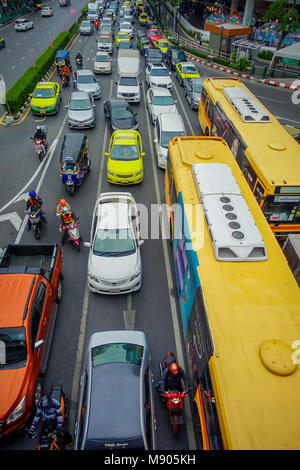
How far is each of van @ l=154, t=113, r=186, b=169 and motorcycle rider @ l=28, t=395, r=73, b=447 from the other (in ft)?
38.3

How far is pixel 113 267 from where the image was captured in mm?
9016

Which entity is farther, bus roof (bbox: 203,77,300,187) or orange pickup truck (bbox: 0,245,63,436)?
bus roof (bbox: 203,77,300,187)

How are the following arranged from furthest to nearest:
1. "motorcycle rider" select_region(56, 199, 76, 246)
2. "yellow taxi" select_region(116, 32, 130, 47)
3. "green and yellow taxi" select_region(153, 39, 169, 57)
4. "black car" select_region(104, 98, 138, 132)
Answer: "yellow taxi" select_region(116, 32, 130, 47) → "green and yellow taxi" select_region(153, 39, 169, 57) → "black car" select_region(104, 98, 138, 132) → "motorcycle rider" select_region(56, 199, 76, 246)

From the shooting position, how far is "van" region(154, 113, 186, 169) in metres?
15.0

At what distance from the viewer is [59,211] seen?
1013 cm

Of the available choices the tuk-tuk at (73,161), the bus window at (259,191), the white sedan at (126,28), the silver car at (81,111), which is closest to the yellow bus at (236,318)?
the bus window at (259,191)

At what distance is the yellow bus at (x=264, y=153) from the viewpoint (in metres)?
9.03

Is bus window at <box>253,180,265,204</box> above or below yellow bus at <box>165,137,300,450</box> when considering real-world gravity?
above

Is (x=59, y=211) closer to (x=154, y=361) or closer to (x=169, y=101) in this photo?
(x=154, y=361)

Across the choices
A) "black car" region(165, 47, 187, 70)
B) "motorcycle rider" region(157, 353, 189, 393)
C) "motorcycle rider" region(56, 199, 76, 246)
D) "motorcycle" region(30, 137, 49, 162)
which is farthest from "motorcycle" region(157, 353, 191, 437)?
"black car" region(165, 47, 187, 70)

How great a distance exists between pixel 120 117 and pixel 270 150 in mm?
10001

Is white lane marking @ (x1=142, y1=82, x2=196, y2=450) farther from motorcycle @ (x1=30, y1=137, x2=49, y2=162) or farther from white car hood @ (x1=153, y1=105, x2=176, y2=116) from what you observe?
white car hood @ (x1=153, y1=105, x2=176, y2=116)

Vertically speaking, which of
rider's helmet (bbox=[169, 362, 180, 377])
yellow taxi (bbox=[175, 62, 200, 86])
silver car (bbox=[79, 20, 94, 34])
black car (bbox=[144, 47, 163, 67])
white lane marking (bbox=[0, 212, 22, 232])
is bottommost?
rider's helmet (bbox=[169, 362, 180, 377])

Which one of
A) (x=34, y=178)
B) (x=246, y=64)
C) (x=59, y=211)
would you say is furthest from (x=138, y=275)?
(x=246, y=64)
